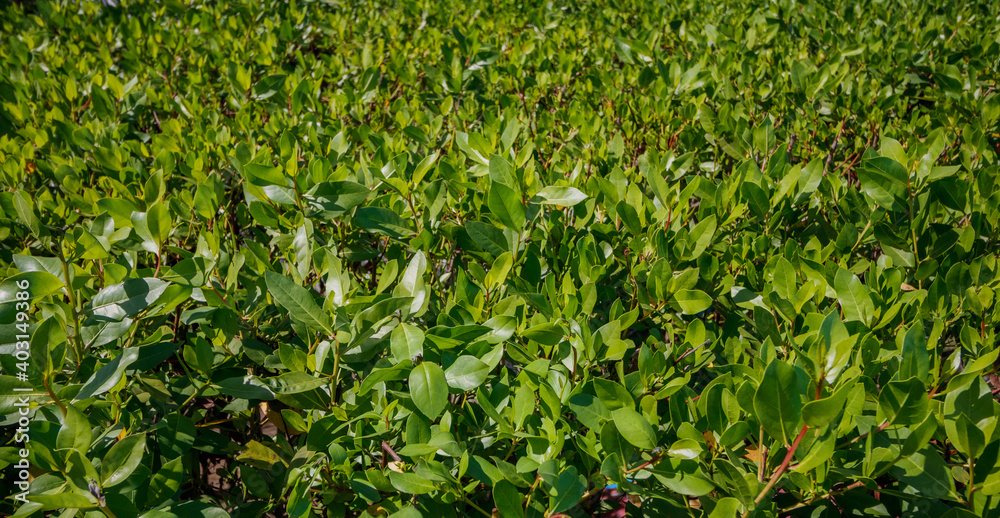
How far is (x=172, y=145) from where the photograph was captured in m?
2.43

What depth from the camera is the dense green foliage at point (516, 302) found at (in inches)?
47.6

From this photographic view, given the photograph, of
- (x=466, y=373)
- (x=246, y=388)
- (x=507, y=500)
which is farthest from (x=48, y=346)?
(x=507, y=500)

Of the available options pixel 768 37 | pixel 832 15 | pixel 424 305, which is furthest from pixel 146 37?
pixel 832 15

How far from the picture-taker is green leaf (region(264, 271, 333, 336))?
1.39 meters

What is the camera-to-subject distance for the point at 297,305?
4.60 ft

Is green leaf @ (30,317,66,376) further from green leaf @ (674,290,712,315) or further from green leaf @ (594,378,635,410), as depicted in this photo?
green leaf @ (674,290,712,315)

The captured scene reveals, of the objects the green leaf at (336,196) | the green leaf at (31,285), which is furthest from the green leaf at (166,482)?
the green leaf at (336,196)

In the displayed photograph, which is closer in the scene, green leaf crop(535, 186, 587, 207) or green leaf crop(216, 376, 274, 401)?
green leaf crop(216, 376, 274, 401)

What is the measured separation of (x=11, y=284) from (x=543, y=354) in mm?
1237

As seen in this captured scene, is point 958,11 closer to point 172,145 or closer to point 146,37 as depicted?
point 172,145

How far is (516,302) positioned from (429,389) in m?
0.39

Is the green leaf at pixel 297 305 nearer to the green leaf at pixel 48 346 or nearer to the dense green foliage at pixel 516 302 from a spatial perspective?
the dense green foliage at pixel 516 302

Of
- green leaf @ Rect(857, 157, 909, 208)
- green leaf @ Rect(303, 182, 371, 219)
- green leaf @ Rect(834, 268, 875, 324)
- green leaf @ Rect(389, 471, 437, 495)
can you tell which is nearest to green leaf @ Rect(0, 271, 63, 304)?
green leaf @ Rect(303, 182, 371, 219)

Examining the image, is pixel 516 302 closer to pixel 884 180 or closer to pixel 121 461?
pixel 121 461
